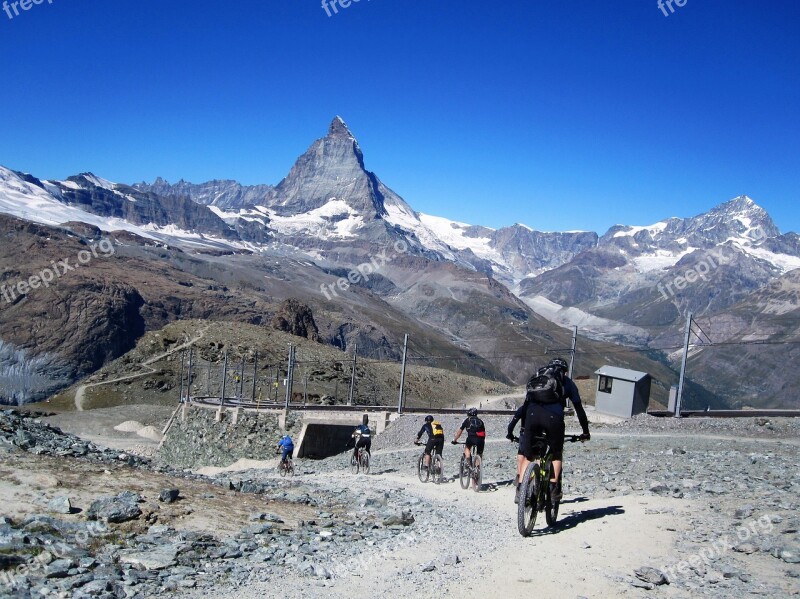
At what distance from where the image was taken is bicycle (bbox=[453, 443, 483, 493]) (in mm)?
19047

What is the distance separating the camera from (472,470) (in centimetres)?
1923

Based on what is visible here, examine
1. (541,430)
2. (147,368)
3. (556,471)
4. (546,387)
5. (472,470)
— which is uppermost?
(546,387)

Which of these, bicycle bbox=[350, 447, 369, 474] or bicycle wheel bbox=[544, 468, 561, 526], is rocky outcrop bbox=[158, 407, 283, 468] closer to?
bicycle bbox=[350, 447, 369, 474]

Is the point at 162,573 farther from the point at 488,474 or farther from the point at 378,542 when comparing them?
the point at 488,474

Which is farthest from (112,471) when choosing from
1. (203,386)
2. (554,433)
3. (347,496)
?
(203,386)

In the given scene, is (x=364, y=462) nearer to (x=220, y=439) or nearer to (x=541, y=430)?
(x=541, y=430)

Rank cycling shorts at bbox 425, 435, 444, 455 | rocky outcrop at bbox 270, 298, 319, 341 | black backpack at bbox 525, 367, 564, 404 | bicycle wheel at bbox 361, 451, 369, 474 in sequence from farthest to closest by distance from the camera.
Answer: rocky outcrop at bbox 270, 298, 319, 341 → bicycle wheel at bbox 361, 451, 369, 474 → cycling shorts at bbox 425, 435, 444, 455 → black backpack at bbox 525, 367, 564, 404

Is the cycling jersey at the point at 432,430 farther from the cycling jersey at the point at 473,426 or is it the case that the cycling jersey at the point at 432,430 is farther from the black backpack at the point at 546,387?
the black backpack at the point at 546,387

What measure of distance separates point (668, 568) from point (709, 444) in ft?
63.7

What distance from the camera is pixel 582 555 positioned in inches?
403

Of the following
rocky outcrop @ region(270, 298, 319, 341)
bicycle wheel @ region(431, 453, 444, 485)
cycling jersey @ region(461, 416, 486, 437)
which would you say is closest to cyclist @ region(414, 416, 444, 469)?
bicycle wheel @ region(431, 453, 444, 485)

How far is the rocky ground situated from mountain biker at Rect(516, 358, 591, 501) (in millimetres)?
1098

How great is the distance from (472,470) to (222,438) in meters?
32.6

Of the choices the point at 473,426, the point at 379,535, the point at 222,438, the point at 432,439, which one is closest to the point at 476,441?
the point at 473,426
